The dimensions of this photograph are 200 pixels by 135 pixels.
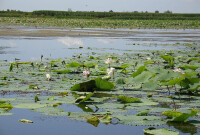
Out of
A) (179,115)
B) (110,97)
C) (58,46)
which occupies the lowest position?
(58,46)

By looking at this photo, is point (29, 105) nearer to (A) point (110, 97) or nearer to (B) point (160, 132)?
(A) point (110, 97)

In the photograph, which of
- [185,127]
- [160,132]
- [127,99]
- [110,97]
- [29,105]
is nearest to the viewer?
[160,132]

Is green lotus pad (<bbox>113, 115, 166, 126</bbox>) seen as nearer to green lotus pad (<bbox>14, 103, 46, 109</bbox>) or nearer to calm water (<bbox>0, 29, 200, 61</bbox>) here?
green lotus pad (<bbox>14, 103, 46, 109</bbox>)

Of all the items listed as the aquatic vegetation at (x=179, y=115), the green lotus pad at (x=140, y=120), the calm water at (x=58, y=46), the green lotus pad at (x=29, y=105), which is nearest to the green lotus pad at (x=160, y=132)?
the green lotus pad at (x=140, y=120)

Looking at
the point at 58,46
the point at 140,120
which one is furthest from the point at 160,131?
the point at 58,46

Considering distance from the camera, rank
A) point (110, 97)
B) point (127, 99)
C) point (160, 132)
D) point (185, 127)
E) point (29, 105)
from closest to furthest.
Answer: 1. point (160, 132)
2. point (185, 127)
3. point (29, 105)
4. point (127, 99)
5. point (110, 97)

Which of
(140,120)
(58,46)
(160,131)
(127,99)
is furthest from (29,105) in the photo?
(58,46)

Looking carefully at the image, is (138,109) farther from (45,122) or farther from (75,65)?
(75,65)

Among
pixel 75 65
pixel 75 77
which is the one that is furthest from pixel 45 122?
pixel 75 65

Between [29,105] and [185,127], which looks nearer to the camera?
[185,127]

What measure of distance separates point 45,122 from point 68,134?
398mm

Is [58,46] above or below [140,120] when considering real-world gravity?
below

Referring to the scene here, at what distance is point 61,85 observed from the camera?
505cm

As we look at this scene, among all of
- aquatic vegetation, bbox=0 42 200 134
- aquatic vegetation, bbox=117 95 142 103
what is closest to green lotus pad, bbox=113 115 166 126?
aquatic vegetation, bbox=0 42 200 134
